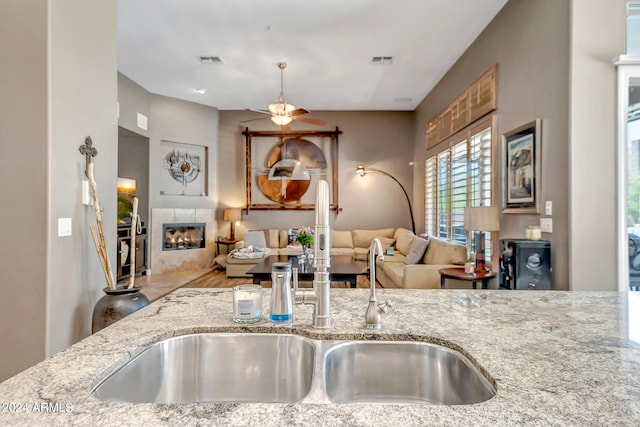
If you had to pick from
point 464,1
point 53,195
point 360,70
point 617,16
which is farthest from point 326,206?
point 360,70

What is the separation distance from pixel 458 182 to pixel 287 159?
3.63m

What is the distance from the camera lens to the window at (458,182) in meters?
4.14

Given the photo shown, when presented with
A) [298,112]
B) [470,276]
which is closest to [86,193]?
[298,112]

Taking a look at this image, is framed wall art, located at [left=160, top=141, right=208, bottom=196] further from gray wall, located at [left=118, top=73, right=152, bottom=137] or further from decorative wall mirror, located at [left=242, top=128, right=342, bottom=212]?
decorative wall mirror, located at [left=242, top=128, right=342, bottom=212]

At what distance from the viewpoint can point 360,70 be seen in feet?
17.8

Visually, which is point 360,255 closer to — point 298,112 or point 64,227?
point 298,112

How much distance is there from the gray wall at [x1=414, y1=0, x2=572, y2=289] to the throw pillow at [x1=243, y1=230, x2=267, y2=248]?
174 inches

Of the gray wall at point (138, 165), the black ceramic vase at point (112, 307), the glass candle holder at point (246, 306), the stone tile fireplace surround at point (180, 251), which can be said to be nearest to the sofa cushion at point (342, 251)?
the stone tile fireplace surround at point (180, 251)

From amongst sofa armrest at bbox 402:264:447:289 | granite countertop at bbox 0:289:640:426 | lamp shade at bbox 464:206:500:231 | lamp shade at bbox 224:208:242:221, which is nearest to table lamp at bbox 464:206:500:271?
lamp shade at bbox 464:206:500:231

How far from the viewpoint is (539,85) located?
313cm

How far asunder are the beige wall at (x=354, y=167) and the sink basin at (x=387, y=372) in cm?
660

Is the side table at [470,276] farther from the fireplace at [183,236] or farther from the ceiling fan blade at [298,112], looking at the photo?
the fireplace at [183,236]

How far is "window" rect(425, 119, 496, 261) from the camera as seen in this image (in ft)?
13.6

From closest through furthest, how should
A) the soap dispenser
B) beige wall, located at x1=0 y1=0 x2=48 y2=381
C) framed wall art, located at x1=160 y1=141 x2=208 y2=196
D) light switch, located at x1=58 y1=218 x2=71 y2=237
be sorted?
the soap dispenser < beige wall, located at x1=0 y1=0 x2=48 y2=381 < light switch, located at x1=58 y1=218 x2=71 y2=237 < framed wall art, located at x1=160 y1=141 x2=208 y2=196
